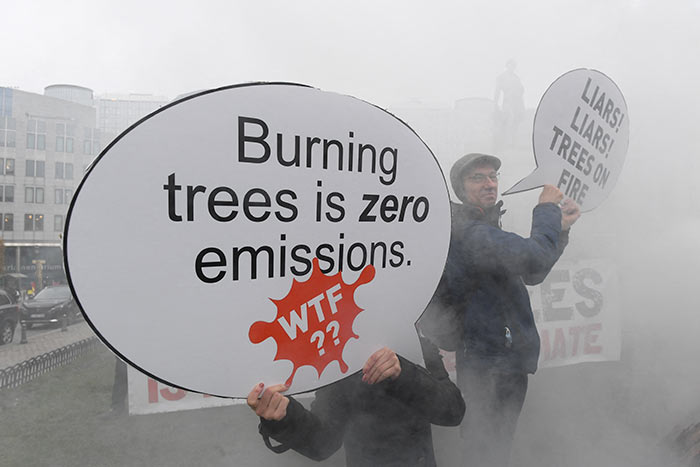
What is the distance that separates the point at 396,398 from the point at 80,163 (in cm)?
113

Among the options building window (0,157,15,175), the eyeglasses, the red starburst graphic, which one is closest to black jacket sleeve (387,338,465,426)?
the red starburst graphic

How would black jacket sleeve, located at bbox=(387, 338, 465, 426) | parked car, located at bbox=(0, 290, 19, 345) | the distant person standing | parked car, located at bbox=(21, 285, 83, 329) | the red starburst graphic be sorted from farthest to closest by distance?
parked car, located at bbox=(0, 290, 19, 345), parked car, located at bbox=(21, 285, 83, 329), the distant person standing, black jacket sleeve, located at bbox=(387, 338, 465, 426), the red starburst graphic

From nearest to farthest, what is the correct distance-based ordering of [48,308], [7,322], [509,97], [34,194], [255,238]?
1. [255,238]
2. [34,194]
3. [509,97]
4. [48,308]
5. [7,322]

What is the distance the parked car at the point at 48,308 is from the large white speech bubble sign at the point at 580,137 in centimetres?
246

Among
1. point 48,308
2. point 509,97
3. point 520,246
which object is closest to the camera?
point 520,246

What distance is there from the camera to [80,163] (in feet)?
4.59

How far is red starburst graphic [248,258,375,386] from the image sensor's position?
97 cm

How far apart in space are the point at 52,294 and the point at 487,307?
2.44 meters

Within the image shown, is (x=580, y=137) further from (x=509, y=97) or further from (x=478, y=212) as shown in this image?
(x=509, y=97)

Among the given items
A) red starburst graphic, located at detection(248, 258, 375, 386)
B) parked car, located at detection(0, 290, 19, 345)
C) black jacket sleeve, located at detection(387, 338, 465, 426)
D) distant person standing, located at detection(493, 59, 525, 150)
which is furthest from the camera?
parked car, located at detection(0, 290, 19, 345)

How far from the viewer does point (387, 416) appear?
1245 mm

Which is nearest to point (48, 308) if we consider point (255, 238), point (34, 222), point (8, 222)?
point (8, 222)

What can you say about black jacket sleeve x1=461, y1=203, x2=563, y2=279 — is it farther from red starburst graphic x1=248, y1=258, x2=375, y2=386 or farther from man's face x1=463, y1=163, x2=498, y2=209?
red starburst graphic x1=248, y1=258, x2=375, y2=386

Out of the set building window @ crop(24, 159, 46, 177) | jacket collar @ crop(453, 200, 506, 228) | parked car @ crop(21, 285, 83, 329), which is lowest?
parked car @ crop(21, 285, 83, 329)
